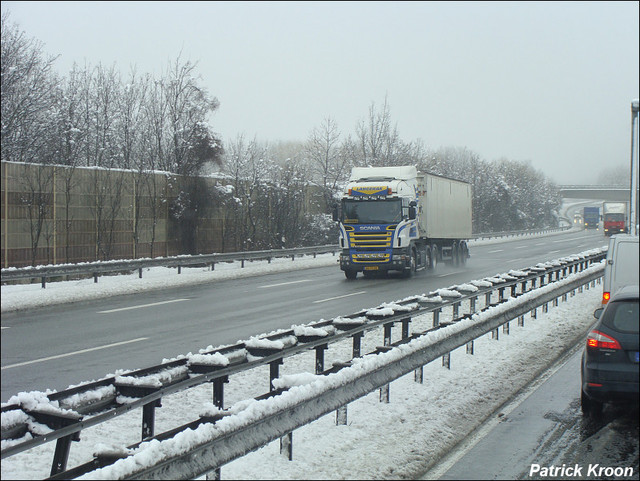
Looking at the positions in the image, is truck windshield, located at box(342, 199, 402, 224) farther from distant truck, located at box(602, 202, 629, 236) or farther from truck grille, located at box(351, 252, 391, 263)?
distant truck, located at box(602, 202, 629, 236)

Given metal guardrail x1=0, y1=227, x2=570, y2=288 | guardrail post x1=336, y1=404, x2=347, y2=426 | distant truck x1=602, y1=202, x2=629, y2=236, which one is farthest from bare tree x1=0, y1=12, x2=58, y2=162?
distant truck x1=602, y1=202, x2=629, y2=236

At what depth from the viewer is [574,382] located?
960 cm

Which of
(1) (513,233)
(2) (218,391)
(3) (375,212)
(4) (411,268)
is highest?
(3) (375,212)

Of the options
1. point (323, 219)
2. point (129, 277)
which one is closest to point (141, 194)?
point (129, 277)

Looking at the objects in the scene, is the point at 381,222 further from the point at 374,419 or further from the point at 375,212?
the point at 374,419

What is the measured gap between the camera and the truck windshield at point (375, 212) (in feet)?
85.8

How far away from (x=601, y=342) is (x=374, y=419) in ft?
8.23

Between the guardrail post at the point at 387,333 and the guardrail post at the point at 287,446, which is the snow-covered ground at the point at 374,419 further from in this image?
the guardrail post at the point at 387,333

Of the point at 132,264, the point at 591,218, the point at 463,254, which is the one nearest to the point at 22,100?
the point at 132,264

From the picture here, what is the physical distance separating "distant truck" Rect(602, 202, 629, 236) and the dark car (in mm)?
75881

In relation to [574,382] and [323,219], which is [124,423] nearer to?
[574,382]

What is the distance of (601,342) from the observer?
758 cm

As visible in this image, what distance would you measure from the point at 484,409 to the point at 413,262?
19658mm

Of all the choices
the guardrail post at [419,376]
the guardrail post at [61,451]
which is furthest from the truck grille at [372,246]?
the guardrail post at [61,451]
